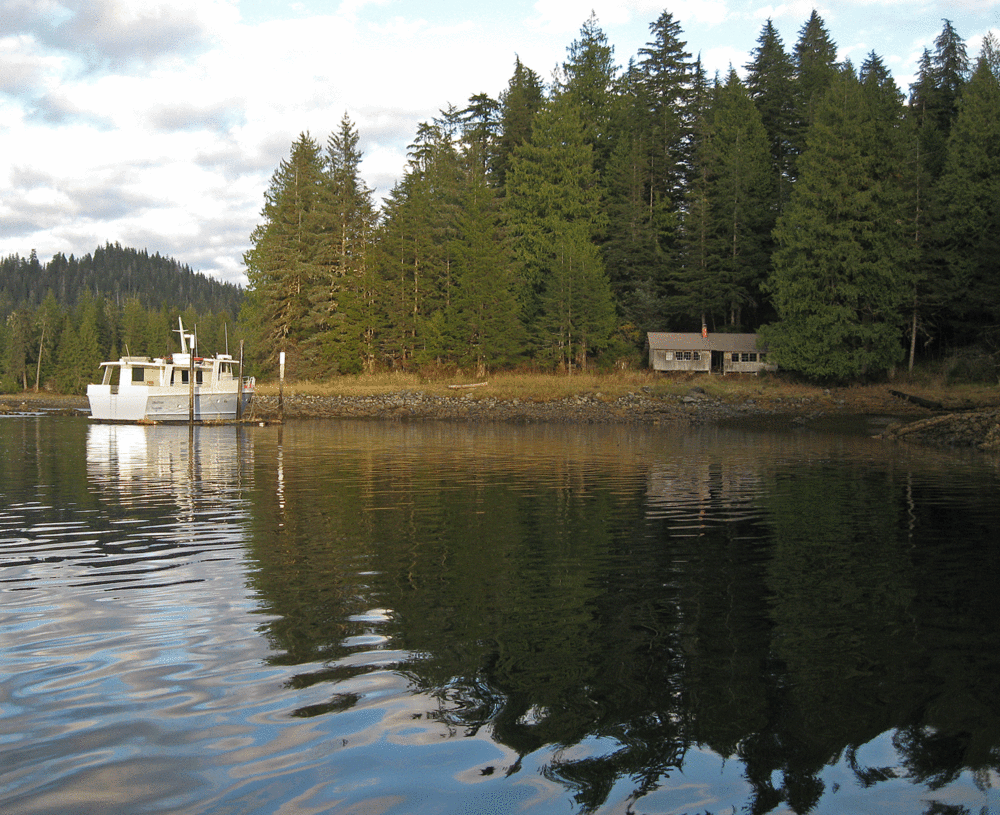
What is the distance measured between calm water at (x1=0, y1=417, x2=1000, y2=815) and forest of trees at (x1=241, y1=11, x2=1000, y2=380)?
1590 inches

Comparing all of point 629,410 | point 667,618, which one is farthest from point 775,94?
point 667,618

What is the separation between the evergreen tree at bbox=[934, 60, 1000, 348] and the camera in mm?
49688

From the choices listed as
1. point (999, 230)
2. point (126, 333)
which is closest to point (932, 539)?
point (999, 230)

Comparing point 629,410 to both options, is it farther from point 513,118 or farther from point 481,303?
point 513,118

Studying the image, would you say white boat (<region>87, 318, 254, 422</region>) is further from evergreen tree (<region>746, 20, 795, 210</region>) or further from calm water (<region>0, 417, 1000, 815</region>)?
evergreen tree (<region>746, 20, 795, 210</region>)

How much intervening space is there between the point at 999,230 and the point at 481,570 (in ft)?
164

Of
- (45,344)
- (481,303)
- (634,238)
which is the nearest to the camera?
(481,303)

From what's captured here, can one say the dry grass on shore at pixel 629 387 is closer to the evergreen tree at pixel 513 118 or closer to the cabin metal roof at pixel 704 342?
the cabin metal roof at pixel 704 342

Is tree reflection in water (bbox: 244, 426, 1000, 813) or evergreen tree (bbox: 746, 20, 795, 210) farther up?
evergreen tree (bbox: 746, 20, 795, 210)

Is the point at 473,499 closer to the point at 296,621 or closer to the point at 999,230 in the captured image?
the point at 296,621

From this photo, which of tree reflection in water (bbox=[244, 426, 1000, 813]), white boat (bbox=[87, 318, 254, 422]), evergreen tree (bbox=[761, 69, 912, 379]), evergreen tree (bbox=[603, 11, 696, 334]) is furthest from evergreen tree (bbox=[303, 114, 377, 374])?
tree reflection in water (bbox=[244, 426, 1000, 813])

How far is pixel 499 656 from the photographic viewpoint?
23.1 ft

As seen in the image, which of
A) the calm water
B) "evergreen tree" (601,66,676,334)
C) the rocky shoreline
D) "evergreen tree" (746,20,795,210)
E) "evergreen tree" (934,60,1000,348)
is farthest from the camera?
"evergreen tree" (746,20,795,210)

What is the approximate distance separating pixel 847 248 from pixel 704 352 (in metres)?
12.6
